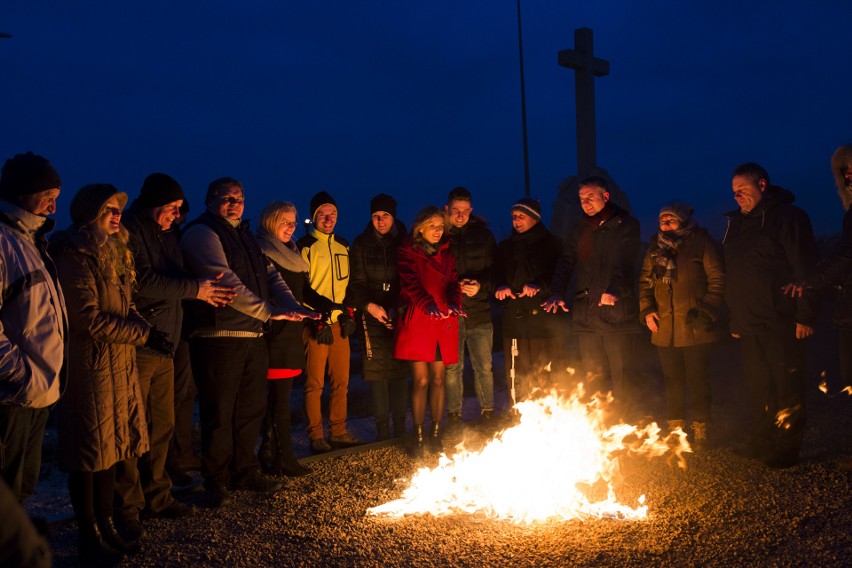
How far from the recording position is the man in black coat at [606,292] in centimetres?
651

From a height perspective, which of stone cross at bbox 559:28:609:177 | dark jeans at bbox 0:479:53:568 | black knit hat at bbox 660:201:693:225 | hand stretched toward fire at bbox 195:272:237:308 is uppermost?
stone cross at bbox 559:28:609:177

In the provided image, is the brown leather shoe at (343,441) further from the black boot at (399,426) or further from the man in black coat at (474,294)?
the man in black coat at (474,294)

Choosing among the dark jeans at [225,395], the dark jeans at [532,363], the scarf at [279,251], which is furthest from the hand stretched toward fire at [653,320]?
the dark jeans at [225,395]

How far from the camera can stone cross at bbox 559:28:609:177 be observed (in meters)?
12.7

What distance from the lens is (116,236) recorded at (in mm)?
4348

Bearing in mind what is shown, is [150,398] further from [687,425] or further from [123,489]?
[687,425]

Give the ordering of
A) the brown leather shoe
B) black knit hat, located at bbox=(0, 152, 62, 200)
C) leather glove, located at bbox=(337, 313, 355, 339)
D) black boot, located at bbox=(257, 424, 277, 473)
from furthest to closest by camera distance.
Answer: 1. the brown leather shoe
2. leather glove, located at bbox=(337, 313, 355, 339)
3. black boot, located at bbox=(257, 424, 277, 473)
4. black knit hat, located at bbox=(0, 152, 62, 200)

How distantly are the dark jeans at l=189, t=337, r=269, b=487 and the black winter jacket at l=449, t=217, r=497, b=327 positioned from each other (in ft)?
8.39

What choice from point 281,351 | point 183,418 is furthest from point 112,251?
point 183,418

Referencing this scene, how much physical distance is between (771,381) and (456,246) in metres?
3.19

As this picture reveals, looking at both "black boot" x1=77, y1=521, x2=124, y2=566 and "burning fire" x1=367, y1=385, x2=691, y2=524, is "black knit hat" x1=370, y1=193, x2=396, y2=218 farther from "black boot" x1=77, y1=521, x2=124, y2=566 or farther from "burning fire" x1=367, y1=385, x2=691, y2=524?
"black boot" x1=77, y1=521, x2=124, y2=566

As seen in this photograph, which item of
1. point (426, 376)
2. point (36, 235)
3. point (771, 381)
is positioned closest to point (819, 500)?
point (771, 381)

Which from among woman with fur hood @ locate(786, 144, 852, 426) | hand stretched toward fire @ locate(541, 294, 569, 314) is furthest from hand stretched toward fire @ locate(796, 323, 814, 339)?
hand stretched toward fire @ locate(541, 294, 569, 314)

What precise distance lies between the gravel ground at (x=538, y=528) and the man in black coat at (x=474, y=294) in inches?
65.6
